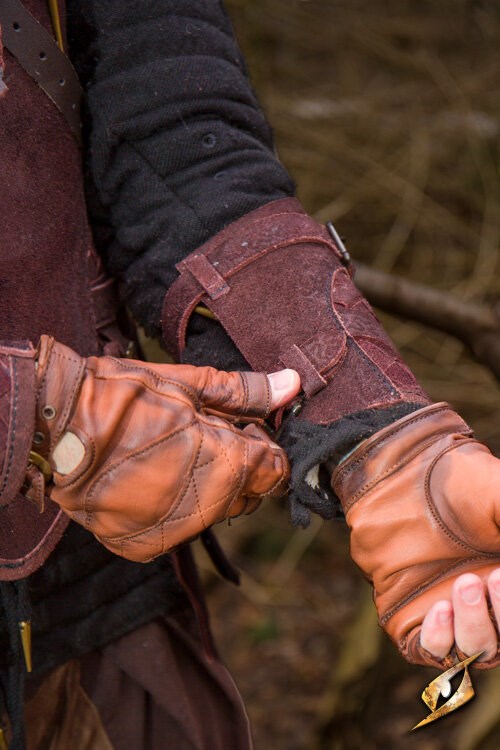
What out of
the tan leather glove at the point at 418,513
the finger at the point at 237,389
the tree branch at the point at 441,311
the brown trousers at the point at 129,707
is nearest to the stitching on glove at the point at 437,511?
the tan leather glove at the point at 418,513

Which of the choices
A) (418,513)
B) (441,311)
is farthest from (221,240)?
(441,311)

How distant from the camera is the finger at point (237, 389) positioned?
105cm

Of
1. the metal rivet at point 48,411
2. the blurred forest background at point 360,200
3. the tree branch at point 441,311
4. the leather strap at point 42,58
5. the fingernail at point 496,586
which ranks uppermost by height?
the leather strap at point 42,58

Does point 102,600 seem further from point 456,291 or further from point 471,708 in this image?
point 456,291

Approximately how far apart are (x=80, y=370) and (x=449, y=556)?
18.9 inches

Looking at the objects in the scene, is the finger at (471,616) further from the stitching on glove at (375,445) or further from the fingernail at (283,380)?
the fingernail at (283,380)

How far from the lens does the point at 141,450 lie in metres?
0.96

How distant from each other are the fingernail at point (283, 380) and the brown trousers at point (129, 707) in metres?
0.53

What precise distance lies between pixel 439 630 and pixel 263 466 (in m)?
0.28

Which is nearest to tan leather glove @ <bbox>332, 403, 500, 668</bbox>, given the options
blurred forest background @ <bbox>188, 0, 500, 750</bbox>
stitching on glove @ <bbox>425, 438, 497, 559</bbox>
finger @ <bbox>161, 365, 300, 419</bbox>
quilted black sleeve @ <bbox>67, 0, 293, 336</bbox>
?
stitching on glove @ <bbox>425, 438, 497, 559</bbox>

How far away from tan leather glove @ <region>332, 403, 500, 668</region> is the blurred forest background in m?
1.89

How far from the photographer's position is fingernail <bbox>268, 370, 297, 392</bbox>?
110 cm

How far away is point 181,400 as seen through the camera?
994mm

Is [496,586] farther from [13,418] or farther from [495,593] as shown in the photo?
[13,418]
